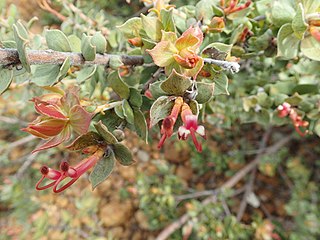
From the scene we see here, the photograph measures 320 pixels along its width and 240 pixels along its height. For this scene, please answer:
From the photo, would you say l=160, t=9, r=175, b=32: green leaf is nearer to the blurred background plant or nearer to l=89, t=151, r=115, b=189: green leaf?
the blurred background plant

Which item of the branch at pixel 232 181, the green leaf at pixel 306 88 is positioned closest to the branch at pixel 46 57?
the green leaf at pixel 306 88

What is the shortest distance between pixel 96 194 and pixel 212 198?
95cm

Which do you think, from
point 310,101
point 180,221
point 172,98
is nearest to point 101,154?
point 172,98

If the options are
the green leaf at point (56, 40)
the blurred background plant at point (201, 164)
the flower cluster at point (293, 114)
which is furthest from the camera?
the blurred background plant at point (201, 164)

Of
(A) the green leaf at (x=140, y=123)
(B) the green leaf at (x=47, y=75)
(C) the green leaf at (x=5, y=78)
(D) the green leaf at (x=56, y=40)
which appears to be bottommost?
(A) the green leaf at (x=140, y=123)

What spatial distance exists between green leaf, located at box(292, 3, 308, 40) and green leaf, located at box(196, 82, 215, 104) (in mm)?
237

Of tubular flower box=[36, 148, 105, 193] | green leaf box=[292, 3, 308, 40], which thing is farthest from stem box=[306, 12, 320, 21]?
tubular flower box=[36, 148, 105, 193]

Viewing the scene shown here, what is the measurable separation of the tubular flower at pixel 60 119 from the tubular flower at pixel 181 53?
145 millimetres

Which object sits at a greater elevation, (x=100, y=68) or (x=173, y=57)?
(x=173, y=57)

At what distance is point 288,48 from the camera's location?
753 millimetres

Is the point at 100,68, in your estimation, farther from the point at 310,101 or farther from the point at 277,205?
the point at 277,205

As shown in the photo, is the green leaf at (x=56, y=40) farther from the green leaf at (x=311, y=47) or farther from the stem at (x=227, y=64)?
the green leaf at (x=311, y=47)

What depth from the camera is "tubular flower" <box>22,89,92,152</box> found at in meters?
0.55

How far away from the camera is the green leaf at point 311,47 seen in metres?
0.70
